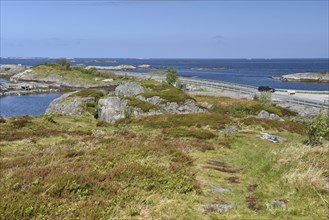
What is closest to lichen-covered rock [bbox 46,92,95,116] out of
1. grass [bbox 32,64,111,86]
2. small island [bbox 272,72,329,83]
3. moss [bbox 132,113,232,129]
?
moss [bbox 132,113,232,129]

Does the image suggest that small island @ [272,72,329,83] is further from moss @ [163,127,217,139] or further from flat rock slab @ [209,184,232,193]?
flat rock slab @ [209,184,232,193]

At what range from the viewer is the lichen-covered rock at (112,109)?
4462 centimetres

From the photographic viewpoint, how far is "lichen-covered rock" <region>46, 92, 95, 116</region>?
49.9 metres

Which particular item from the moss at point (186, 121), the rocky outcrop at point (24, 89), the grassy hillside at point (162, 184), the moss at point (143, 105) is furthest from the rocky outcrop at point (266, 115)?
the rocky outcrop at point (24, 89)

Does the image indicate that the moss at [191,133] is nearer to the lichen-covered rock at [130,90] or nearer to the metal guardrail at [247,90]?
the lichen-covered rock at [130,90]

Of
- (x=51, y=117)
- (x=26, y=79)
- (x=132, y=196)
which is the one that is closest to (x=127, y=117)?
(x=51, y=117)

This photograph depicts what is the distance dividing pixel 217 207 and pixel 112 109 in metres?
35.6

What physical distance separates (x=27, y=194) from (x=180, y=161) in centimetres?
780

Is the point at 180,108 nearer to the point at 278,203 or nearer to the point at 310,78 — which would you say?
the point at 278,203

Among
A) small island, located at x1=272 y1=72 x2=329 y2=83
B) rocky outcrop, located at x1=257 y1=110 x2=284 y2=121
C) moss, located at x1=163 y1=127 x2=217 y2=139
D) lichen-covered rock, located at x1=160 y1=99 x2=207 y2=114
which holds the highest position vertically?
moss, located at x1=163 y1=127 x2=217 y2=139

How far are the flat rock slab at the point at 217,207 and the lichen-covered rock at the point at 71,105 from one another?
132 feet

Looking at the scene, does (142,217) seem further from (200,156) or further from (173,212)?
(200,156)

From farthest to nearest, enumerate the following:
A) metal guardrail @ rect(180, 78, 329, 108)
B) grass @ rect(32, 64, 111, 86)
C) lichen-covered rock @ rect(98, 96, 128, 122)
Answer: grass @ rect(32, 64, 111, 86) < metal guardrail @ rect(180, 78, 329, 108) < lichen-covered rock @ rect(98, 96, 128, 122)

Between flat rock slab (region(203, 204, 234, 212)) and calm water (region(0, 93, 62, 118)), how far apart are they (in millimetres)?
62636
